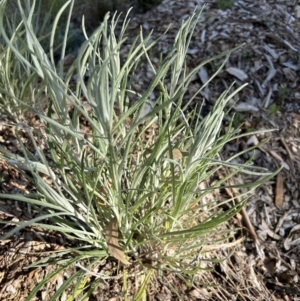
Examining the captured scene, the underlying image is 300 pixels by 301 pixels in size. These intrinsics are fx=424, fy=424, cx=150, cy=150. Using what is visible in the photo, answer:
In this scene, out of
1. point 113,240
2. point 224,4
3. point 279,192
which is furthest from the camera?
point 224,4

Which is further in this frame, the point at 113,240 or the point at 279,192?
the point at 279,192

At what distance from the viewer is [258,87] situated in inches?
81.4

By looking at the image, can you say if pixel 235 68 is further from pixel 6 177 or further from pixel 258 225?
pixel 6 177

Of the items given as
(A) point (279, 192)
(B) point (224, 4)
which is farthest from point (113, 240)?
(B) point (224, 4)

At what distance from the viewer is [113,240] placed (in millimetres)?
1186

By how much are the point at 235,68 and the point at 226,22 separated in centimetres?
40

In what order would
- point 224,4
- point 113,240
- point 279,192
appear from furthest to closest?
point 224,4 < point 279,192 < point 113,240

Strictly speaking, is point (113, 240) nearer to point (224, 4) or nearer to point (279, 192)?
point (279, 192)

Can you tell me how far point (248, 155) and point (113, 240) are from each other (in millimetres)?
860

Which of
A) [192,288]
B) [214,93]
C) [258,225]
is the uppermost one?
[214,93]

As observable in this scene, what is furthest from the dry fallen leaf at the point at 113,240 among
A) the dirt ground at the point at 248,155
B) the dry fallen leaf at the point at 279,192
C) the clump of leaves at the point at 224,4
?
the clump of leaves at the point at 224,4

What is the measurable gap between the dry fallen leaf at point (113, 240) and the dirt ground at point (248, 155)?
3.1 inches

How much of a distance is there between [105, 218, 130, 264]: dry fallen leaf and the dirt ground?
0.26ft

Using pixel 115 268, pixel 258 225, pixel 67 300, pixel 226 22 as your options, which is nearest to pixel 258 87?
pixel 226 22
